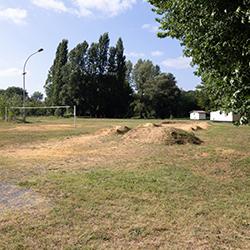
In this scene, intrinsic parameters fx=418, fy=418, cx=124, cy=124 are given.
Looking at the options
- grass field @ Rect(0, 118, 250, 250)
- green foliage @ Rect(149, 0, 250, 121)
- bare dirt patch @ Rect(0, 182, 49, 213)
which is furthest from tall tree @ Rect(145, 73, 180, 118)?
bare dirt patch @ Rect(0, 182, 49, 213)

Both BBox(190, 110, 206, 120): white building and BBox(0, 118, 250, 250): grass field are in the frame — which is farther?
BBox(190, 110, 206, 120): white building

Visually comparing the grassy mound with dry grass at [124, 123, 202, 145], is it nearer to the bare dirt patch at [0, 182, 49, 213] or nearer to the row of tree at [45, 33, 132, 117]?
the bare dirt patch at [0, 182, 49, 213]

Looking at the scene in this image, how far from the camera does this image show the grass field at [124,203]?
546 cm

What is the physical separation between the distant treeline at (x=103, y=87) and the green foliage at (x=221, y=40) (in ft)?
232

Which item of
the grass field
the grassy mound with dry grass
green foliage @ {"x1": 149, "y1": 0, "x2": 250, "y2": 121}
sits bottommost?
the grass field

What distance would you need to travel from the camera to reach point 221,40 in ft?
24.1

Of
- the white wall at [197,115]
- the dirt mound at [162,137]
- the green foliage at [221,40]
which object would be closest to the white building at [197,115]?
the white wall at [197,115]

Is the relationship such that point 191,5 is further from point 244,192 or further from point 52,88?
Result: point 52,88

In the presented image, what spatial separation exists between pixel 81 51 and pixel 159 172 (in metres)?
74.3

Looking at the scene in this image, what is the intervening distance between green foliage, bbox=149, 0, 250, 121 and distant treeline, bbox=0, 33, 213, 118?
232 feet

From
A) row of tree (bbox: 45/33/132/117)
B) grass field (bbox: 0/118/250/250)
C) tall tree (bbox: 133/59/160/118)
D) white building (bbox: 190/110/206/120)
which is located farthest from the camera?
white building (bbox: 190/110/206/120)

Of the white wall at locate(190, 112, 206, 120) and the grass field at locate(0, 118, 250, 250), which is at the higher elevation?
the grass field at locate(0, 118, 250, 250)

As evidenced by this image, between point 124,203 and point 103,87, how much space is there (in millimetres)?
76082

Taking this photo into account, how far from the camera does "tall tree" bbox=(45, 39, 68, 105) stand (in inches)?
3169
